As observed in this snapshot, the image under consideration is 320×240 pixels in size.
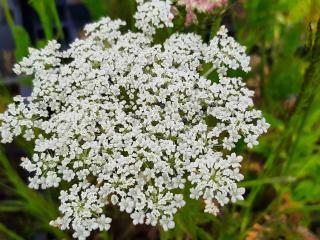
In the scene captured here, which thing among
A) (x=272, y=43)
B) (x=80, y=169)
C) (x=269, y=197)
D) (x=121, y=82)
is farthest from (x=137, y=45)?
(x=272, y=43)

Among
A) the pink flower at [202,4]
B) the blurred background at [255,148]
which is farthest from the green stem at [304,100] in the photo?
the pink flower at [202,4]

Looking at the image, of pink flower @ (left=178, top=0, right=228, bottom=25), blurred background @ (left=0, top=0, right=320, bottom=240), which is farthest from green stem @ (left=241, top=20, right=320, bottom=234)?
pink flower @ (left=178, top=0, right=228, bottom=25)

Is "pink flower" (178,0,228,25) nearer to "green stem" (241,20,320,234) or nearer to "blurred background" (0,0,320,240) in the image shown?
"blurred background" (0,0,320,240)

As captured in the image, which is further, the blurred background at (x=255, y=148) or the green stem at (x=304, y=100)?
the blurred background at (x=255, y=148)

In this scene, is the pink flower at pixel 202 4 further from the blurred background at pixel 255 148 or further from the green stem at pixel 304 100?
the green stem at pixel 304 100

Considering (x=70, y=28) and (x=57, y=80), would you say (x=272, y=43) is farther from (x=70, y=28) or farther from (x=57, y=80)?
(x=57, y=80)

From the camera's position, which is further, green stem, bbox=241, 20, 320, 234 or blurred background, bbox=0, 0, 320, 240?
blurred background, bbox=0, 0, 320, 240
